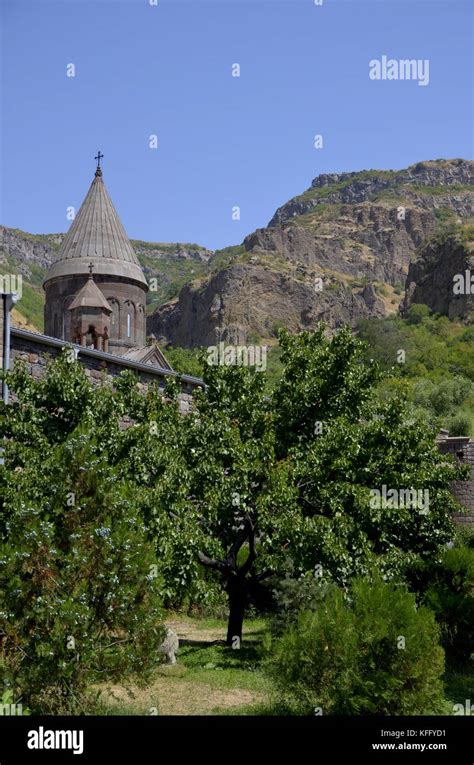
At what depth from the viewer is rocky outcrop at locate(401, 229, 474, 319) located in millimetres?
83562

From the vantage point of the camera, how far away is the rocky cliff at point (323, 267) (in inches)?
4665

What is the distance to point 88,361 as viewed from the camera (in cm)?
1571

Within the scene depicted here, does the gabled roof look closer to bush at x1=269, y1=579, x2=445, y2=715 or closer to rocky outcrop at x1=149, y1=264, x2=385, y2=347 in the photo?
bush at x1=269, y1=579, x2=445, y2=715

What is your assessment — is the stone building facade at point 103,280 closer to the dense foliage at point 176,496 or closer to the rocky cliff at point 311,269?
the dense foliage at point 176,496

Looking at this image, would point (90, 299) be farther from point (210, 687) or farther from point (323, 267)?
point (323, 267)

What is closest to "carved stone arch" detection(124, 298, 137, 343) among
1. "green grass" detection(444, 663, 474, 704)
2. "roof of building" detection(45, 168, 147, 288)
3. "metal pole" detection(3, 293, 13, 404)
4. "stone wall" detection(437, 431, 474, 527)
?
"roof of building" detection(45, 168, 147, 288)

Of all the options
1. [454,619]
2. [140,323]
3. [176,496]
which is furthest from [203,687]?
[140,323]

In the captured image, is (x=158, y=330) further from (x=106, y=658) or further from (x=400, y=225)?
(x=106, y=658)

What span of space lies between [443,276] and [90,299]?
6534 cm

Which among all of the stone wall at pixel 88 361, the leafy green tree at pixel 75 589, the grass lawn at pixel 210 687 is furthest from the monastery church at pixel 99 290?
the leafy green tree at pixel 75 589

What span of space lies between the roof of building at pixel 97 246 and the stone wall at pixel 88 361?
18.7m

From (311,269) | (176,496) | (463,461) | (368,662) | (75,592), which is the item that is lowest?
(368,662)

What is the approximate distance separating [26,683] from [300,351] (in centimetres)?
758
